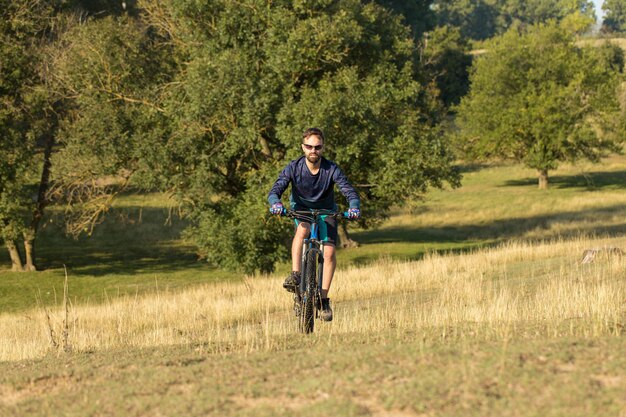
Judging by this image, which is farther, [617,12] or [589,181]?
[617,12]

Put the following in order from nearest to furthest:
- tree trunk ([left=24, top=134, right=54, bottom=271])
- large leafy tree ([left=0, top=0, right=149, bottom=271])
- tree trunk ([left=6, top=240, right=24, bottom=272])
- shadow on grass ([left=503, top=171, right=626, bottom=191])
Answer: large leafy tree ([left=0, top=0, right=149, bottom=271]) → tree trunk ([left=24, top=134, right=54, bottom=271]) → tree trunk ([left=6, top=240, right=24, bottom=272]) → shadow on grass ([left=503, top=171, right=626, bottom=191])

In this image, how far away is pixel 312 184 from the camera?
31.0ft

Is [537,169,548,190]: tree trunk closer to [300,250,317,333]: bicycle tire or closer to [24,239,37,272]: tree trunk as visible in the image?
[24,239,37,272]: tree trunk

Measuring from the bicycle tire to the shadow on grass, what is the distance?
47104mm

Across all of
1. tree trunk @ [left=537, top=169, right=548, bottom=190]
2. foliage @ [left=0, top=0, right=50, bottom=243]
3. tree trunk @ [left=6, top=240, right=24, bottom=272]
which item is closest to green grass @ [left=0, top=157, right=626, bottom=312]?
tree trunk @ [left=6, top=240, right=24, bottom=272]

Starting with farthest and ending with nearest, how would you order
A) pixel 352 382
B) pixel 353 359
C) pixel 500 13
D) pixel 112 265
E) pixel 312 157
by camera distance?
pixel 500 13
pixel 112 265
pixel 312 157
pixel 353 359
pixel 352 382

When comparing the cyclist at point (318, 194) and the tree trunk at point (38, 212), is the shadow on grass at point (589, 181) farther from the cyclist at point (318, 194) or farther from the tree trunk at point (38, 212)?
the cyclist at point (318, 194)

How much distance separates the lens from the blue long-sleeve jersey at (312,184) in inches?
371

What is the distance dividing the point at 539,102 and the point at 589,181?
924 cm

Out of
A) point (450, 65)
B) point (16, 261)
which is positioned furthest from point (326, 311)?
point (450, 65)

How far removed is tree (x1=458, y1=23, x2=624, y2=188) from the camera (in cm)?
5009

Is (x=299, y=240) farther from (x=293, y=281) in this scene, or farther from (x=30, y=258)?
(x=30, y=258)

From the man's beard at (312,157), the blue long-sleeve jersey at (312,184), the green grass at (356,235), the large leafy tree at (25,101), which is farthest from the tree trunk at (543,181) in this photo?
the man's beard at (312,157)

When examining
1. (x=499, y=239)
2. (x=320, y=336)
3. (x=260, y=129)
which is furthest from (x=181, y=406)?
(x=499, y=239)
